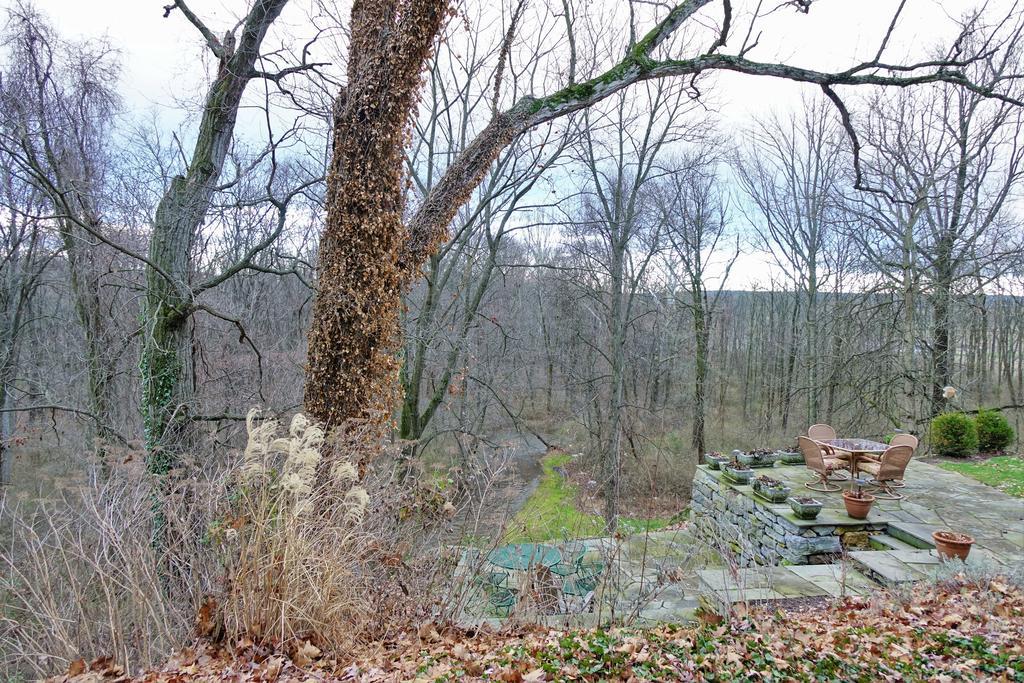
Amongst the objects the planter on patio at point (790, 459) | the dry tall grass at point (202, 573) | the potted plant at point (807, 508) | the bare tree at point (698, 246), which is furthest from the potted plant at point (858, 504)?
the bare tree at point (698, 246)

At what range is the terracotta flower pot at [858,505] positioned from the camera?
6.94m

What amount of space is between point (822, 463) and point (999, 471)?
464cm

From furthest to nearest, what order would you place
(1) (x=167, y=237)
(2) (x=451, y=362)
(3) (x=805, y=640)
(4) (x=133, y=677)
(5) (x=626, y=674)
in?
(2) (x=451, y=362) < (1) (x=167, y=237) < (3) (x=805, y=640) < (5) (x=626, y=674) < (4) (x=133, y=677)

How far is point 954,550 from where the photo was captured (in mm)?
5629

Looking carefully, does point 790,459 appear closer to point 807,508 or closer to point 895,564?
point 807,508

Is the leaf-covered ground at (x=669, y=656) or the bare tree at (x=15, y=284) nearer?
the leaf-covered ground at (x=669, y=656)

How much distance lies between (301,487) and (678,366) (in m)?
20.4

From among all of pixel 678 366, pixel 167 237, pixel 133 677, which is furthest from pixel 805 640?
pixel 678 366

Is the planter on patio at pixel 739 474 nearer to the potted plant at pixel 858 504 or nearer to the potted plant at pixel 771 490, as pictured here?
the potted plant at pixel 771 490

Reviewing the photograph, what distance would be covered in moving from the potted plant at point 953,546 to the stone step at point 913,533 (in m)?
0.60

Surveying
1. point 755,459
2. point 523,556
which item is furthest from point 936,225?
point 523,556

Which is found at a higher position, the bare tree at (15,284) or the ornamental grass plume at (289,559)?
the bare tree at (15,284)

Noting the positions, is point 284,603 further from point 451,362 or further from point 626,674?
point 451,362

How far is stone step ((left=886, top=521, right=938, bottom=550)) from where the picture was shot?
636 cm
